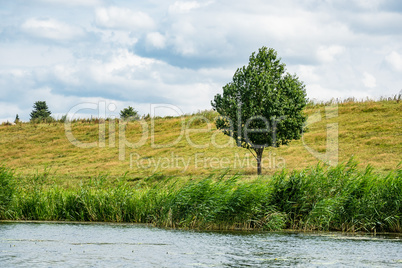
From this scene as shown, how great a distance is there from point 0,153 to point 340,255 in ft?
191

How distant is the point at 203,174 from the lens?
44250 mm

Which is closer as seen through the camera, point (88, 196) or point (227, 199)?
point (227, 199)

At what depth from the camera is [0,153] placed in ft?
217

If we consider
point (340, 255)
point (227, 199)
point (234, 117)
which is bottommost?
point (340, 255)

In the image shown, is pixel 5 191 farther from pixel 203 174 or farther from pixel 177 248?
pixel 203 174

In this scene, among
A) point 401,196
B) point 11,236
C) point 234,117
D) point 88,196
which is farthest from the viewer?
point 234,117

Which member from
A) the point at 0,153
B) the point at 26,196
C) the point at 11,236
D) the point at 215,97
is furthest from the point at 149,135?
the point at 11,236

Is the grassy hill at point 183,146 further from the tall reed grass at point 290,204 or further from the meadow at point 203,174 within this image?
the tall reed grass at point 290,204

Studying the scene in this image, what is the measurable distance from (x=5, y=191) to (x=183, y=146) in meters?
35.9

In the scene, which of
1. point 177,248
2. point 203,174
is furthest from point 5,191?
point 203,174

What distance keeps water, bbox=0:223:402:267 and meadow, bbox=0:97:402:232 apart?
1150mm

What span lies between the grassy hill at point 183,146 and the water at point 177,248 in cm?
2218

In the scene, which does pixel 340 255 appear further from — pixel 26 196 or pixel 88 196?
pixel 26 196

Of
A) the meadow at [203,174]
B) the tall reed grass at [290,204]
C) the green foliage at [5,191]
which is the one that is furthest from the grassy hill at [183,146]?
the green foliage at [5,191]
